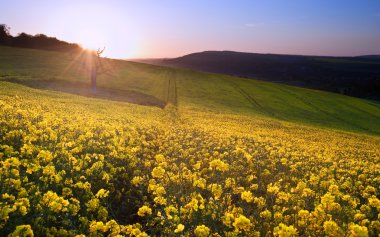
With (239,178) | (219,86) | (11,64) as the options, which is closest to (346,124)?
(219,86)

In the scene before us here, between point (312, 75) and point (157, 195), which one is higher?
point (312, 75)

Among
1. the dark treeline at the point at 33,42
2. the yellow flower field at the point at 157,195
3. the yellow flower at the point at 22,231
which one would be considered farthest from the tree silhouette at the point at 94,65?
the dark treeline at the point at 33,42

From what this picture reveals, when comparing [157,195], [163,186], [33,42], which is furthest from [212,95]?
[33,42]

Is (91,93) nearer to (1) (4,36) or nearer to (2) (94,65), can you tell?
(2) (94,65)

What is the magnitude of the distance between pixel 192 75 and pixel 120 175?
75.9m

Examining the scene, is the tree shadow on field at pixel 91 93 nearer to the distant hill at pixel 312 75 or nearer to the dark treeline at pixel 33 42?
→ the dark treeline at pixel 33 42

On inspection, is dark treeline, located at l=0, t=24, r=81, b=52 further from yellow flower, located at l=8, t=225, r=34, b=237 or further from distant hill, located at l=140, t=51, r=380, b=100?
yellow flower, located at l=8, t=225, r=34, b=237

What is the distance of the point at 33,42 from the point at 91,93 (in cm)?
7115

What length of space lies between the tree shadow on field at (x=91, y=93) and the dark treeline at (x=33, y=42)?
201 ft

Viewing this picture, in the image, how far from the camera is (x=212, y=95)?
5981 centimetres

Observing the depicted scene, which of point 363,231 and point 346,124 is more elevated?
point 363,231

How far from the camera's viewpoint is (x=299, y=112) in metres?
53.2

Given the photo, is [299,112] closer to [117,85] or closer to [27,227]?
[117,85]

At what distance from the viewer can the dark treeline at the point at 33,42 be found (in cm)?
10338
